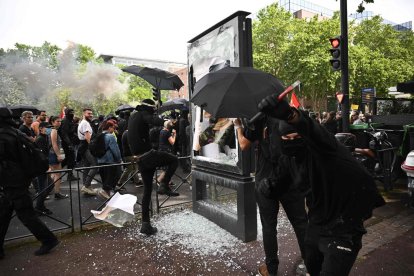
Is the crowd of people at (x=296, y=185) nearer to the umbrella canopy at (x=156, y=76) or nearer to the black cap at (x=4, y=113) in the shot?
the black cap at (x=4, y=113)

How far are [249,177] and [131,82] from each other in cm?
6704

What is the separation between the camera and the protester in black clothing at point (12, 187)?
376cm

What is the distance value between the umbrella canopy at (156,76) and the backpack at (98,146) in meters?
2.01

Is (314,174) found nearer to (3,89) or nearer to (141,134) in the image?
(141,134)

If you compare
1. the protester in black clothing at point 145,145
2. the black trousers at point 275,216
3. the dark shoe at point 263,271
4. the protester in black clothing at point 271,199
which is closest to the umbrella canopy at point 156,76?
the protester in black clothing at point 145,145

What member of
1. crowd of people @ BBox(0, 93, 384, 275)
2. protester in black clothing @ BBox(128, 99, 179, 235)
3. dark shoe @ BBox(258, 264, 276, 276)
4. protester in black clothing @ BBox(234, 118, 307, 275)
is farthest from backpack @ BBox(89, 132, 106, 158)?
dark shoe @ BBox(258, 264, 276, 276)

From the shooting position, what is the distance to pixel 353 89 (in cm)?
3069

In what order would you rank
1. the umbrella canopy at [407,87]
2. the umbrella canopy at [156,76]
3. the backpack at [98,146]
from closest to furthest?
the backpack at [98,146] → the umbrella canopy at [407,87] → the umbrella canopy at [156,76]

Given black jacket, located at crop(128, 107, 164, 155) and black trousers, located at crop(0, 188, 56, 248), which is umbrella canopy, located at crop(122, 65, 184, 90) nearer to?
black jacket, located at crop(128, 107, 164, 155)

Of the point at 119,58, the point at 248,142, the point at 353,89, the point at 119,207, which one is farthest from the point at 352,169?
the point at 119,58

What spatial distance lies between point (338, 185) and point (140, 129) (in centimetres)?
315

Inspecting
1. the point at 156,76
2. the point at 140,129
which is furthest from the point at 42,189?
the point at 156,76

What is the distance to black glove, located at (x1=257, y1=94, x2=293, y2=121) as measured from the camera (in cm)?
157

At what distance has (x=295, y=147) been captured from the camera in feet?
6.59
